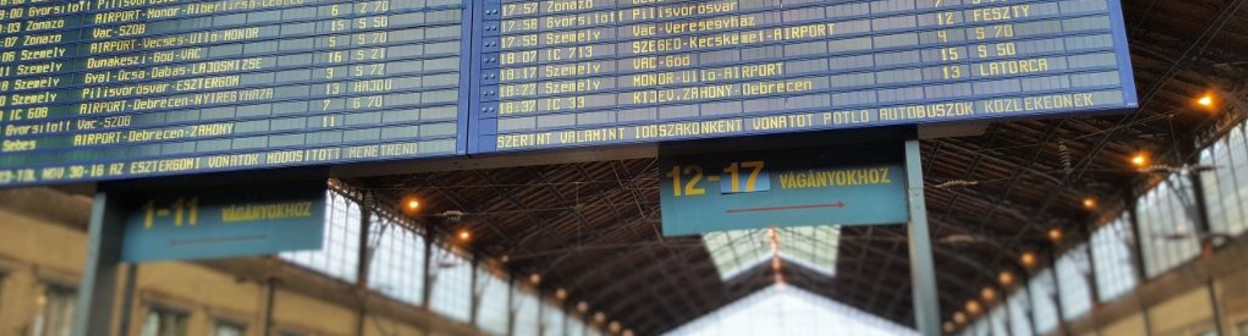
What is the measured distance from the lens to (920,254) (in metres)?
12.1

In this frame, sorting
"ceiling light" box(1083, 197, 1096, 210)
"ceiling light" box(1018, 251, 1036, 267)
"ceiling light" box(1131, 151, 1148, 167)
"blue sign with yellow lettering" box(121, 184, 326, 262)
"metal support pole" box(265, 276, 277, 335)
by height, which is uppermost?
"ceiling light" box(1083, 197, 1096, 210)

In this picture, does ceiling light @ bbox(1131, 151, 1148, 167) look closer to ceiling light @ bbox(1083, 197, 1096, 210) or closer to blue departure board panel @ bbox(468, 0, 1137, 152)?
ceiling light @ bbox(1083, 197, 1096, 210)

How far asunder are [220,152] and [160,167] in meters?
0.78

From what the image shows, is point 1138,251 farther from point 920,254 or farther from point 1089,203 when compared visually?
point 920,254

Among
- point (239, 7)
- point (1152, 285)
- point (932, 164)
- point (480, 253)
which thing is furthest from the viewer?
point (480, 253)

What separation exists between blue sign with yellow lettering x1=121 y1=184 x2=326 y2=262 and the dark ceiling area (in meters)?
10.4

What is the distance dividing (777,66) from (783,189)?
155 cm

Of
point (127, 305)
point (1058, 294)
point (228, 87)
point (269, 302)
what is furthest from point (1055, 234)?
point (127, 305)

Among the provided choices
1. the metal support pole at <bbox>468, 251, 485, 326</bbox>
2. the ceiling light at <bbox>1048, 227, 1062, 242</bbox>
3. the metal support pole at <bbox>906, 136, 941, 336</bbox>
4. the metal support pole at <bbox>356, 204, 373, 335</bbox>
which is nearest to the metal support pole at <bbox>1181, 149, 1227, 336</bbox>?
the ceiling light at <bbox>1048, 227, 1062, 242</bbox>

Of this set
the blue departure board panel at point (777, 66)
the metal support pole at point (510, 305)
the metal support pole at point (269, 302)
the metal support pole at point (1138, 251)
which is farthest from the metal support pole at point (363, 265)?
the metal support pole at point (1138, 251)

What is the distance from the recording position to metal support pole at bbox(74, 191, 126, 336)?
1339 cm

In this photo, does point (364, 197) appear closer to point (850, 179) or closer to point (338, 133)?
point (338, 133)

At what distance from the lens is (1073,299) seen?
4419 cm

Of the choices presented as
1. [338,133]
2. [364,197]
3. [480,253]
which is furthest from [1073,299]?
[338,133]
